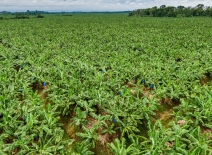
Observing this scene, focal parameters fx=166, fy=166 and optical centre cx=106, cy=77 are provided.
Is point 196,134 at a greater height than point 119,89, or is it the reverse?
point 119,89

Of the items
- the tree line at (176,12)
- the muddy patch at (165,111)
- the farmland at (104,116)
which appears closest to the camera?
the farmland at (104,116)

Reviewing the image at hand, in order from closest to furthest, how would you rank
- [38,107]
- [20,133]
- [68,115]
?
[20,133]
[38,107]
[68,115]

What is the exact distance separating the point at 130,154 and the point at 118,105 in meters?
2.42

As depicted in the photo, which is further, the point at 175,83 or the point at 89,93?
the point at 175,83

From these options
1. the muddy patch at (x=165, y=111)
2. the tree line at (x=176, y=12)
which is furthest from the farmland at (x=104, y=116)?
the tree line at (x=176, y=12)

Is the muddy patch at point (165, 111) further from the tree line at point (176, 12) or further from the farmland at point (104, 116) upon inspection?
the tree line at point (176, 12)

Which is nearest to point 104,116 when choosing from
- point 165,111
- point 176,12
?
point 165,111

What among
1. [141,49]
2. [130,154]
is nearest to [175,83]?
[130,154]

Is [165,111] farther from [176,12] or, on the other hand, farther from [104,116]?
[176,12]

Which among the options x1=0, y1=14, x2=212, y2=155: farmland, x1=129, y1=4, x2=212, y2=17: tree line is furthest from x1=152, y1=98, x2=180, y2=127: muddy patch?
x1=129, y1=4, x2=212, y2=17: tree line

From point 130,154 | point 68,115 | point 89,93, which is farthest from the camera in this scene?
point 89,93

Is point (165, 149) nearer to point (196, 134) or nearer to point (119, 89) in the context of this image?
point (196, 134)

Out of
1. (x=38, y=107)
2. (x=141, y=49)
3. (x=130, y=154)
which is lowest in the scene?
(x=130, y=154)

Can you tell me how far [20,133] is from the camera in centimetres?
498
